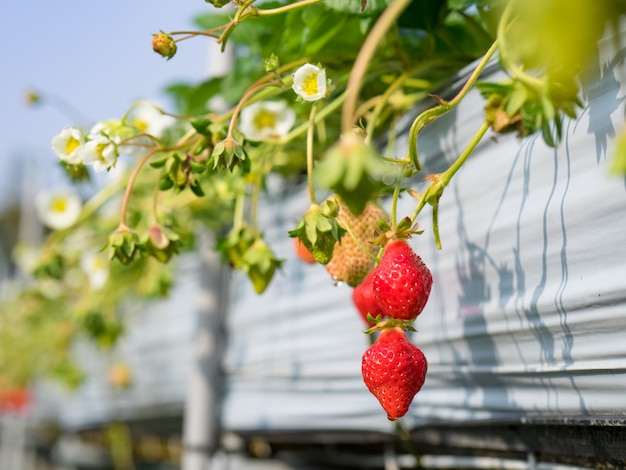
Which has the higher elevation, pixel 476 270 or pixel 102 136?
pixel 102 136

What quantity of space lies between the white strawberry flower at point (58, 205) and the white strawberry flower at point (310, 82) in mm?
829

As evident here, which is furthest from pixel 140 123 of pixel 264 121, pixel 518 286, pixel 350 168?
pixel 350 168

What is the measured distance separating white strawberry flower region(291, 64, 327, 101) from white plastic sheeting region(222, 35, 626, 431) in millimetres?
199

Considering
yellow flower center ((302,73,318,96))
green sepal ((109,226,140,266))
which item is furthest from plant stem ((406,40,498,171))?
green sepal ((109,226,140,266))

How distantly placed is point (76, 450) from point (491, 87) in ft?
9.06

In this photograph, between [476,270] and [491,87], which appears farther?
[476,270]

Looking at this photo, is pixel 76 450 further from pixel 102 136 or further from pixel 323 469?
pixel 102 136

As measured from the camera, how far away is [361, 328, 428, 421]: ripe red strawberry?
537mm

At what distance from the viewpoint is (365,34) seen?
2.59 feet

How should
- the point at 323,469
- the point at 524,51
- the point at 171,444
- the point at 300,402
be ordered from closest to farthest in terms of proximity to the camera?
the point at 524,51
the point at 300,402
the point at 323,469
the point at 171,444

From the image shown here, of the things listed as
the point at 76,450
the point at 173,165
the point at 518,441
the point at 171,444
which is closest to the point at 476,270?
the point at 518,441

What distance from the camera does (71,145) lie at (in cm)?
74

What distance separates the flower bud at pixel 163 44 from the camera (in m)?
0.60

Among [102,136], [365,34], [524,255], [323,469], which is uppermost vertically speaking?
[365,34]
